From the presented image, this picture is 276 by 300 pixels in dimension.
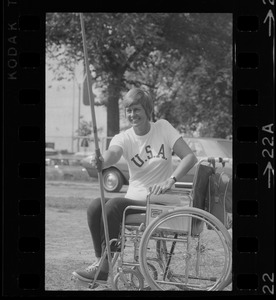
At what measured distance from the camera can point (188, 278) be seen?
516 cm

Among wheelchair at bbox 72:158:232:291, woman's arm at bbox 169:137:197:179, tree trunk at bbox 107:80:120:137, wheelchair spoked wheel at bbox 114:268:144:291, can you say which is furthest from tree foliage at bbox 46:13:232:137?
wheelchair spoked wheel at bbox 114:268:144:291

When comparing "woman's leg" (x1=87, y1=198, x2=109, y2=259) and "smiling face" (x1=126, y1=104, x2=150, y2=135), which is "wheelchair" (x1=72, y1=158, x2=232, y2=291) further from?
"smiling face" (x1=126, y1=104, x2=150, y2=135)

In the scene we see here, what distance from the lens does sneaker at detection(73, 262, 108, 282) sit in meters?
5.25

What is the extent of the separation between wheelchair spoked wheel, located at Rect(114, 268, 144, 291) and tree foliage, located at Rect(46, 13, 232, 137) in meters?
2.08

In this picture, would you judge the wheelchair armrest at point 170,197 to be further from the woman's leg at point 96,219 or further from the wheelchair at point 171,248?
the woman's leg at point 96,219

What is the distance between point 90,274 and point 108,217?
39cm

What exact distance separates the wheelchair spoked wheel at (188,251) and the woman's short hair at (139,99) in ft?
2.34

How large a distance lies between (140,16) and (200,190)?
30.7ft

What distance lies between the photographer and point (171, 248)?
5242 mm
